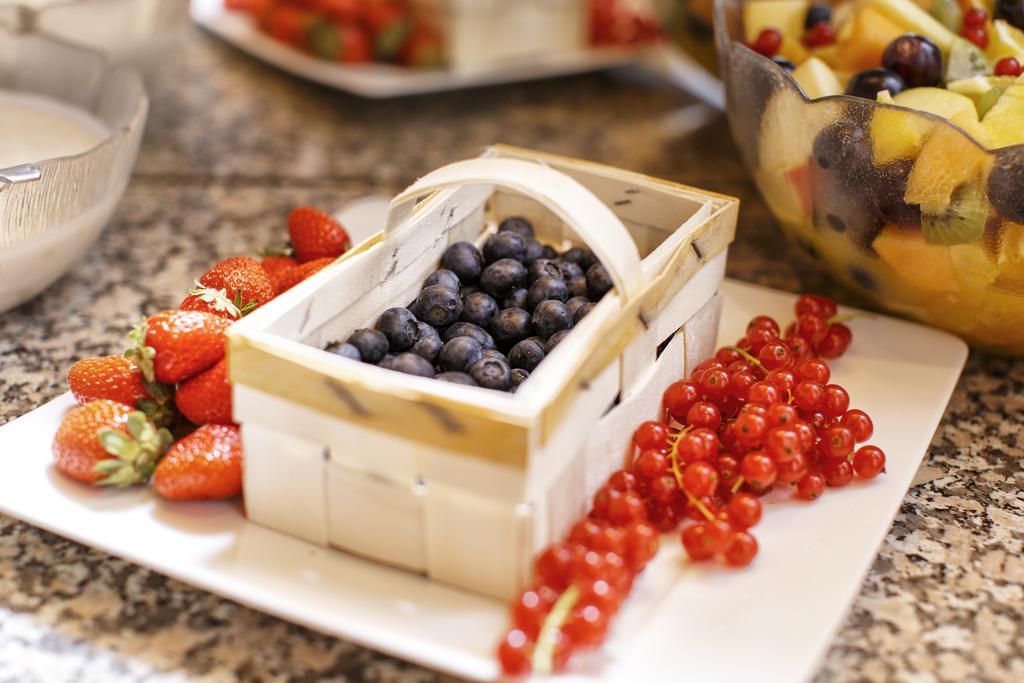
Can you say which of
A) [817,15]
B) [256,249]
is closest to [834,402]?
[817,15]

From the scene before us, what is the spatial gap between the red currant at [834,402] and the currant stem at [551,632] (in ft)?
1.03

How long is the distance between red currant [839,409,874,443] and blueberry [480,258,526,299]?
29 cm

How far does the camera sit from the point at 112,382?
0.84m

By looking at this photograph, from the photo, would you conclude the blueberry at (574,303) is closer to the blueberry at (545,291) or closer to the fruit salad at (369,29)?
the blueberry at (545,291)

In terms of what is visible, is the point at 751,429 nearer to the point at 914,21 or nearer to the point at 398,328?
the point at 398,328

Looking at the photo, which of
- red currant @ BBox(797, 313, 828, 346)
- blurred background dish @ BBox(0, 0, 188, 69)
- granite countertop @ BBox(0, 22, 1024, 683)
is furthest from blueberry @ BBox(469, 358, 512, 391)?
blurred background dish @ BBox(0, 0, 188, 69)

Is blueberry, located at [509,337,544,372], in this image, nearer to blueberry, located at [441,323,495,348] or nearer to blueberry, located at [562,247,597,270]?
blueberry, located at [441,323,495,348]

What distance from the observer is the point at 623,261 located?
2.51 ft

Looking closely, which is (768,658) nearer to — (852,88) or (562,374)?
(562,374)

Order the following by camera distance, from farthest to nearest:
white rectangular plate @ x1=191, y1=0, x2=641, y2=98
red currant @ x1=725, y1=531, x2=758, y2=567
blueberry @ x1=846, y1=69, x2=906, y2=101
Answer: white rectangular plate @ x1=191, y1=0, x2=641, y2=98, blueberry @ x1=846, y1=69, x2=906, y2=101, red currant @ x1=725, y1=531, x2=758, y2=567

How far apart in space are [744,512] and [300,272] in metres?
0.44

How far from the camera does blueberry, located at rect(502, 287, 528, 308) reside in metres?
0.89

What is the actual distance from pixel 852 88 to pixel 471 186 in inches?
14.1

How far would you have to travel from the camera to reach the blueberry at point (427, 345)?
811 millimetres
